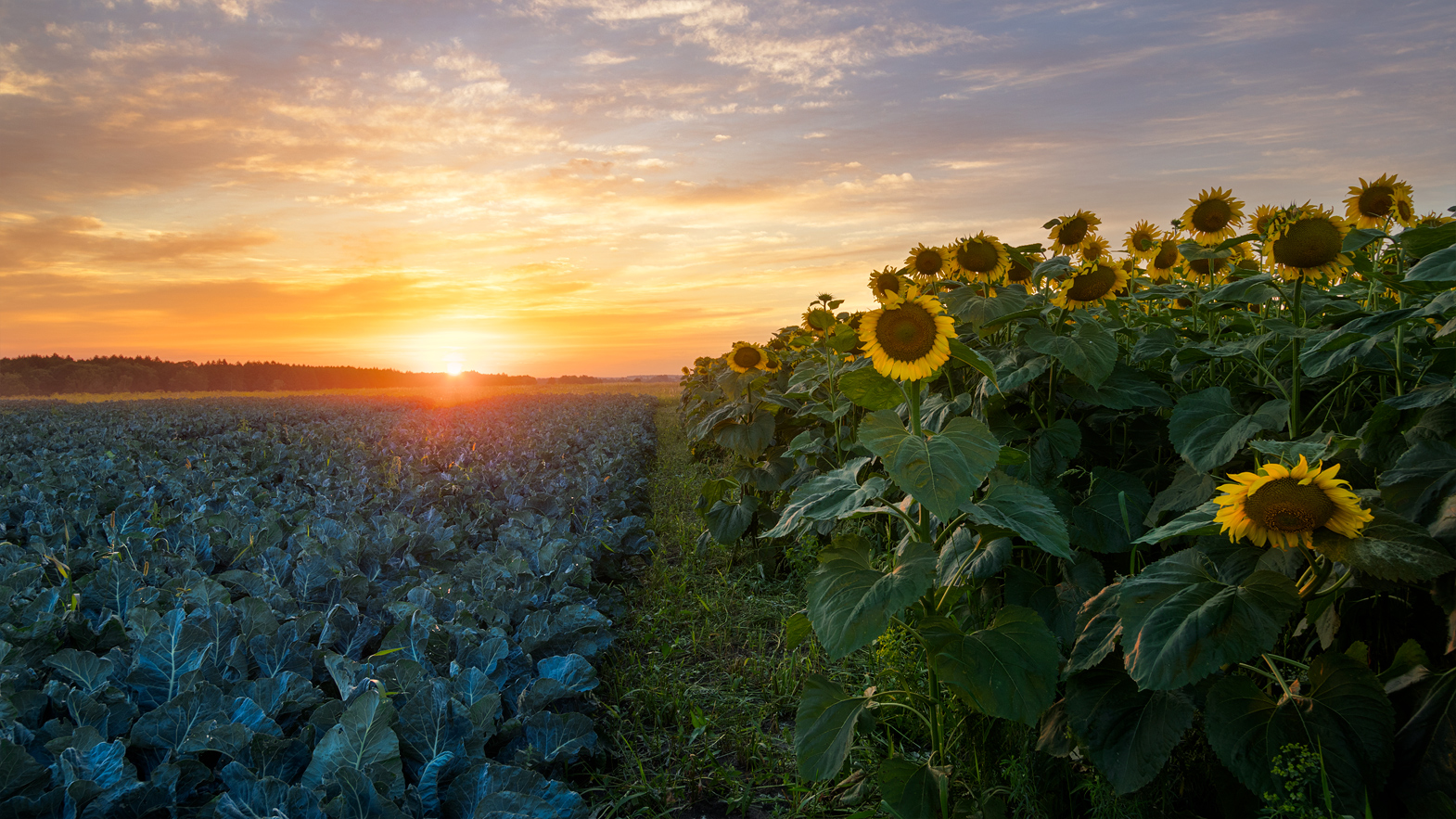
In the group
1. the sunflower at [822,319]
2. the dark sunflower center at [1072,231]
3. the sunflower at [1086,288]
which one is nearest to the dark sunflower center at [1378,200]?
the dark sunflower center at [1072,231]

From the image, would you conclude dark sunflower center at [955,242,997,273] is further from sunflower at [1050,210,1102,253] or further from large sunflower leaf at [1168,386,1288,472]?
large sunflower leaf at [1168,386,1288,472]

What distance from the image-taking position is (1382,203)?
325 centimetres

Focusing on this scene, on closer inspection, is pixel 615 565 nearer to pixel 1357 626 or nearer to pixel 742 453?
pixel 742 453

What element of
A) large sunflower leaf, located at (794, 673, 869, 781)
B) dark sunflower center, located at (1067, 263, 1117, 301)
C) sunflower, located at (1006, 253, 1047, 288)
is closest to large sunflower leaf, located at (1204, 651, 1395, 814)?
large sunflower leaf, located at (794, 673, 869, 781)

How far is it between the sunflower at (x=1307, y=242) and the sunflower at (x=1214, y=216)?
1.02 m

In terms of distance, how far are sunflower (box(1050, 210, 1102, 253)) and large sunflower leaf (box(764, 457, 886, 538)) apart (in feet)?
6.16

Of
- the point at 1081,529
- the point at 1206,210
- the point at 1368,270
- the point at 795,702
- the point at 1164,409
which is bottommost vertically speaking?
the point at 795,702

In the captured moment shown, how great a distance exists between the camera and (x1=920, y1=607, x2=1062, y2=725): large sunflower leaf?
1.81 metres

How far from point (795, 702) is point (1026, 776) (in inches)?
49.9

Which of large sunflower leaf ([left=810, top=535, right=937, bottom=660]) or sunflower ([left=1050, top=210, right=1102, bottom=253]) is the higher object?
sunflower ([left=1050, top=210, right=1102, bottom=253])

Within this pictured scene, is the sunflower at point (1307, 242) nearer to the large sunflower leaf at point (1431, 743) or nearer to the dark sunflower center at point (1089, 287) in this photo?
the dark sunflower center at point (1089, 287)

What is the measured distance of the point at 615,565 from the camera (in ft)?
16.4

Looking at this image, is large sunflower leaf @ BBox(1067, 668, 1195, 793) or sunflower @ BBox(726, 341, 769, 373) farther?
sunflower @ BBox(726, 341, 769, 373)

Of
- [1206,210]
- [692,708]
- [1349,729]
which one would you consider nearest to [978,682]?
[1349,729]
